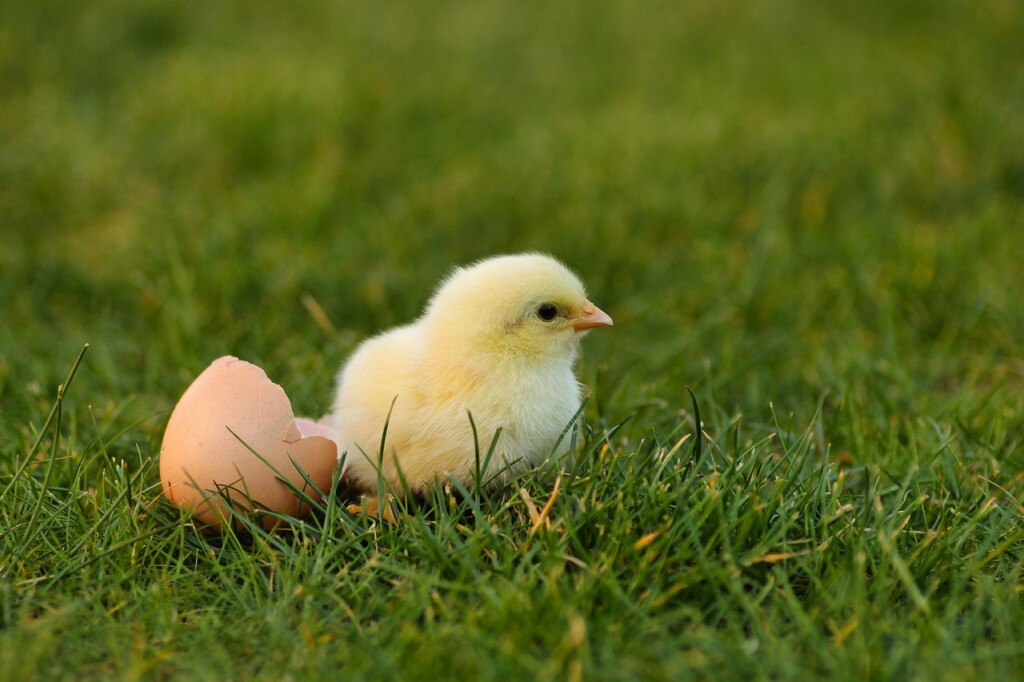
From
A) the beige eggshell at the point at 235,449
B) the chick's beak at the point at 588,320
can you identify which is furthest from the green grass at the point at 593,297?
the chick's beak at the point at 588,320

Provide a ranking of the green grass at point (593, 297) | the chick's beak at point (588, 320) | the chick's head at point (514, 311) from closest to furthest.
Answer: the green grass at point (593, 297) → the chick's head at point (514, 311) → the chick's beak at point (588, 320)

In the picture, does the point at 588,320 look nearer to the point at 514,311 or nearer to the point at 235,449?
the point at 514,311

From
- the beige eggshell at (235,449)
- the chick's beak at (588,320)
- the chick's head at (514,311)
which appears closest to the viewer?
the beige eggshell at (235,449)

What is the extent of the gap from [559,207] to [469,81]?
183 centimetres

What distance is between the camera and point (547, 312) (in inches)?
117

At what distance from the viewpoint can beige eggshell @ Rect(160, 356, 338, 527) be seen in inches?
108

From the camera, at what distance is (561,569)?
94.7 inches

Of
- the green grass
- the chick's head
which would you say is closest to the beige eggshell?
the green grass

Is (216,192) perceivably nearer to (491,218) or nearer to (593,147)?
(491,218)

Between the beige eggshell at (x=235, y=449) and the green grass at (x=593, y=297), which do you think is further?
the beige eggshell at (x=235, y=449)

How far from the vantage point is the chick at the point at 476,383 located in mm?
2832

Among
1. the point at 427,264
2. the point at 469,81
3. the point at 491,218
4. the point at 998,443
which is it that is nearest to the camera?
the point at 998,443

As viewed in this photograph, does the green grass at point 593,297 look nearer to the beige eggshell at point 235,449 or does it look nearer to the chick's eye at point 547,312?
the beige eggshell at point 235,449

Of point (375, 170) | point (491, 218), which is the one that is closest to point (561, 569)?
point (491, 218)
